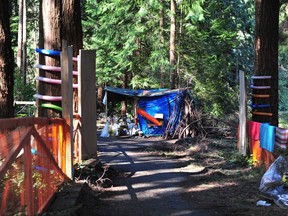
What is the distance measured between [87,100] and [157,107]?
15443 mm

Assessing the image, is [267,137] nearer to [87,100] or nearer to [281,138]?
[281,138]

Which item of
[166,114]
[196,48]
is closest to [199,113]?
[166,114]

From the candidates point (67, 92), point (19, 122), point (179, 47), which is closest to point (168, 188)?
point (67, 92)

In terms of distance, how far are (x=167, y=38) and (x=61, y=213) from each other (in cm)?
2565

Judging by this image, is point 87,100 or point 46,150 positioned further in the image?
point 87,100

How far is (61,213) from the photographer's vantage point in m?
A: 5.11

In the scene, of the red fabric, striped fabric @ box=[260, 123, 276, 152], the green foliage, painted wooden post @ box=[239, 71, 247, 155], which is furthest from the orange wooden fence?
the green foliage

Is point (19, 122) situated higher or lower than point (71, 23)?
lower

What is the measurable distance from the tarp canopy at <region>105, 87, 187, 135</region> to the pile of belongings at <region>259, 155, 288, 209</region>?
14.7 meters

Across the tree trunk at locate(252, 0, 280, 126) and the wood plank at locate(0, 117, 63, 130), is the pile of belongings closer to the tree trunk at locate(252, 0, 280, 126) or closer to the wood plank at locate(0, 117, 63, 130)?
the wood plank at locate(0, 117, 63, 130)

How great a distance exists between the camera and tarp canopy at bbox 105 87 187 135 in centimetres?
2277

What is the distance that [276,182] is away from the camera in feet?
24.8

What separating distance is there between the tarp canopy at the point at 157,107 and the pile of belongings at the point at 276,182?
14.7 m

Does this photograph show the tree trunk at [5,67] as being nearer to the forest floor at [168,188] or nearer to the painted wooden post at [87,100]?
the painted wooden post at [87,100]
